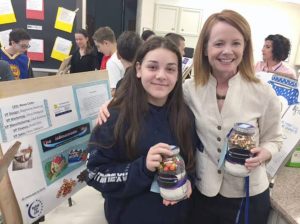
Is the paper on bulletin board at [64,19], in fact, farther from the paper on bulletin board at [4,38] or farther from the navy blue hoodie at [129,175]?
the navy blue hoodie at [129,175]

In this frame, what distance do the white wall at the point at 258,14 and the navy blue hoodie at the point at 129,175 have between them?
5381 millimetres

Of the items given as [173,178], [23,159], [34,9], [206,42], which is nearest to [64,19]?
[34,9]

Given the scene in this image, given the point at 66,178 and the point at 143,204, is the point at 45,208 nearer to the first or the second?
the point at 66,178

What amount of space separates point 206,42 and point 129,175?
599mm

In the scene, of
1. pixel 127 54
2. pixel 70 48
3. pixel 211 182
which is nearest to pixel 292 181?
pixel 211 182

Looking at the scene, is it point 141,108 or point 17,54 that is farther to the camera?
point 17,54

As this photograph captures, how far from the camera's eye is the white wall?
6.09 m

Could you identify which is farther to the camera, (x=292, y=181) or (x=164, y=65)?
(x=292, y=181)

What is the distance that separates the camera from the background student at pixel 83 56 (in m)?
3.37

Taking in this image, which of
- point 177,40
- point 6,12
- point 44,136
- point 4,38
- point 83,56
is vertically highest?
point 6,12

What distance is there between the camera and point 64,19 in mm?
3551

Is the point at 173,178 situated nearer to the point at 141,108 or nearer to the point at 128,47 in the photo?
the point at 141,108

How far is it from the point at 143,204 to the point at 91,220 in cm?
52

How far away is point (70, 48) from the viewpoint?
366cm
